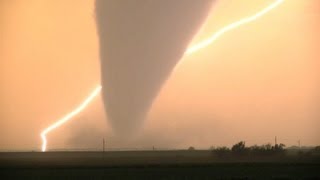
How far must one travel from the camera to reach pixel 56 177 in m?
14.3

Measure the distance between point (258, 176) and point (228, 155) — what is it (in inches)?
777

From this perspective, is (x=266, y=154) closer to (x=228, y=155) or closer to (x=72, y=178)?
(x=228, y=155)

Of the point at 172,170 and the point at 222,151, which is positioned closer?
the point at 172,170

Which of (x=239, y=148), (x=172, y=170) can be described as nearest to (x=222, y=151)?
(x=239, y=148)

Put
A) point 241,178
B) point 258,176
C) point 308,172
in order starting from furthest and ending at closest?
point 308,172 < point 258,176 < point 241,178

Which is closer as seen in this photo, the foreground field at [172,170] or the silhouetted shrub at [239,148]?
the foreground field at [172,170]

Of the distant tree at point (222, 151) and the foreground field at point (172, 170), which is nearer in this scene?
the foreground field at point (172, 170)

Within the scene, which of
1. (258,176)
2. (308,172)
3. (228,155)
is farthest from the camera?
(228,155)

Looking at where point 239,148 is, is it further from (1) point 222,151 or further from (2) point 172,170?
(2) point 172,170

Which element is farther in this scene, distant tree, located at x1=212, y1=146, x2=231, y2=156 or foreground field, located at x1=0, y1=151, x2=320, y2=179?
distant tree, located at x1=212, y1=146, x2=231, y2=156

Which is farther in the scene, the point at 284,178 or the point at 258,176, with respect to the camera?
the point at 258,176

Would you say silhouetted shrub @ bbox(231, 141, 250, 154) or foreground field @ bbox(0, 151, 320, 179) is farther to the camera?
silhouetted shrub @ bbox(231, 141, 250, 154)

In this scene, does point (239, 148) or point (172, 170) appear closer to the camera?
point (172, 170)

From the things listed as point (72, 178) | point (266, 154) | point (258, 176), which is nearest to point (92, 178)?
point (72, 178)
